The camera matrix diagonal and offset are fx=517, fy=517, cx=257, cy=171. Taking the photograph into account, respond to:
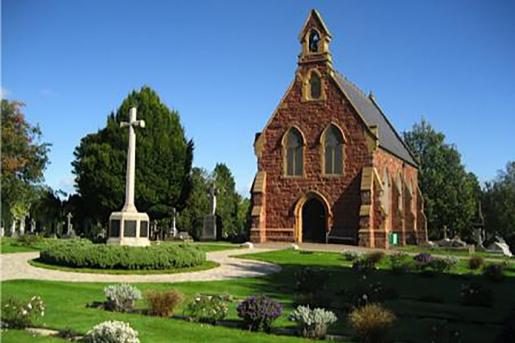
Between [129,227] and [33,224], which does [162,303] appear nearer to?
[129,227]

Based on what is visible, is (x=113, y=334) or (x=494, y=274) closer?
(x=113, y=334)

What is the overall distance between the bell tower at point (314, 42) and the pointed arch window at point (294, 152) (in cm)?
586

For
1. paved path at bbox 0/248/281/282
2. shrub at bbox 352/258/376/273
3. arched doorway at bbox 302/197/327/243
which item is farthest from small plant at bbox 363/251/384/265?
arched doorway at bbox 302/197/327/243

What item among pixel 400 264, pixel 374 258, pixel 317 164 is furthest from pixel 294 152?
pixel 400 264

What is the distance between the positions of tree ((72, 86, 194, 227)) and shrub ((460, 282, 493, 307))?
114 feet

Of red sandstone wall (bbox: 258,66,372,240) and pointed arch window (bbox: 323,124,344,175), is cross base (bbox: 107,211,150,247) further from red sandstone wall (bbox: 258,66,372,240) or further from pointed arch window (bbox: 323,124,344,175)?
pointed arch window (bbox: 323,124,344,175)

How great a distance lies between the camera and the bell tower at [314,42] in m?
A: 41.7

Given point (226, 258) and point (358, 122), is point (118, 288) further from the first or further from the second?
point (358, 122)

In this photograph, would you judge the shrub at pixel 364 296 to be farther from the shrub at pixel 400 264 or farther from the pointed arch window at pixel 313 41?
the pointed arch window at pixel 313 41

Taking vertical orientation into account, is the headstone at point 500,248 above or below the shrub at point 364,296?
above

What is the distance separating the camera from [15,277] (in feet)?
57.1

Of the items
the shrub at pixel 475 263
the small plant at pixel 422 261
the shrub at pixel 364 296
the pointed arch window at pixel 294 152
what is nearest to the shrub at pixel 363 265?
the small plant at pixel 422 261

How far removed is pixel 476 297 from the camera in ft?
51.8

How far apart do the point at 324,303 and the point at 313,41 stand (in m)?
32.4
